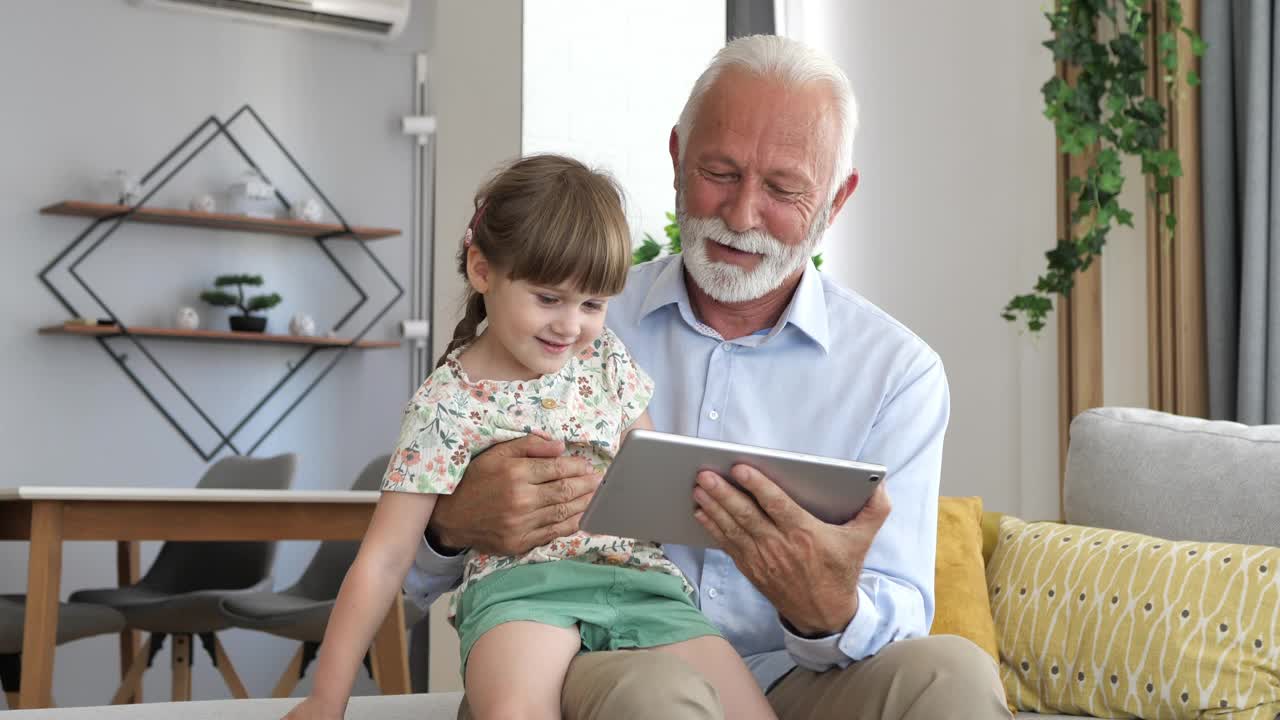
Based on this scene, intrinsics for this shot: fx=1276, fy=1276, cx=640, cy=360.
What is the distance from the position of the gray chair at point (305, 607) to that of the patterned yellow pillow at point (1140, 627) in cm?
191

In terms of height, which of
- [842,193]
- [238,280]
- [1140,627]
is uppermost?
[238,280]

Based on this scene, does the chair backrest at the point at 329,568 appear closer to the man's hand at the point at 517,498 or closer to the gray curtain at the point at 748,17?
the gray curtain at the point at 748,17

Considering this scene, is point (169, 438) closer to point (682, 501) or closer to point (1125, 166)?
point (1125, 166)

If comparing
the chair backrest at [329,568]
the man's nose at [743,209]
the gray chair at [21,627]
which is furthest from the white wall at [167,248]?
the man's nose at [743,209]

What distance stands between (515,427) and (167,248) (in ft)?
14.4

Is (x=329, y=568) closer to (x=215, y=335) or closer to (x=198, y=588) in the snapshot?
(x=198, y=588)

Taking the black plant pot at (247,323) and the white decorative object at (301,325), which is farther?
the white decorative object at (301,325)

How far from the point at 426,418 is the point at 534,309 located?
18cm

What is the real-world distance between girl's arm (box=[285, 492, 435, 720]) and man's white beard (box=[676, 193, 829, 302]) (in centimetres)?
51

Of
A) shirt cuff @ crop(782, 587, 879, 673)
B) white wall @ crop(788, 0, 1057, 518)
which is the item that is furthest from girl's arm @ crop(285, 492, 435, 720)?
white wall @ crop(788, 0, 1057, 518)

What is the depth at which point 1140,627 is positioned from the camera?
2125mm

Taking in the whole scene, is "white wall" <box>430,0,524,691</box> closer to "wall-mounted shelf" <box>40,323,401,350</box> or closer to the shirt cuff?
the shirt cuff

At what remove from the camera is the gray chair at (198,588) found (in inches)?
156

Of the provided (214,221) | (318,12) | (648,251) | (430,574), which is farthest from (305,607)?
(318,12)
